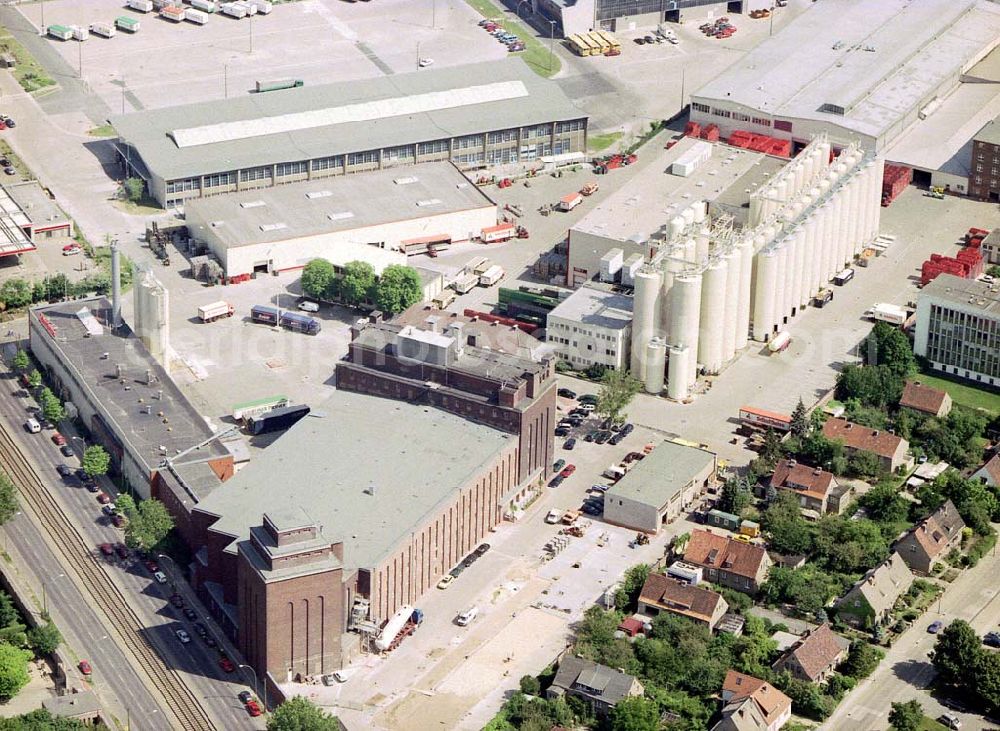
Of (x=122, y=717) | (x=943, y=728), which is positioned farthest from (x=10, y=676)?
(x=943, y=728)

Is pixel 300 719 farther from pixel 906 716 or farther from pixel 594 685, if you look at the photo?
pixel 906 716

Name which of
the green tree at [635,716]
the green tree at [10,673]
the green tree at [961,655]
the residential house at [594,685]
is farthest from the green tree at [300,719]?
the green tree at [961,655]

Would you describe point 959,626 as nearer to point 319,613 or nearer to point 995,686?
point 995,686

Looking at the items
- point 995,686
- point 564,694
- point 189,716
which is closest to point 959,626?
point 995,686

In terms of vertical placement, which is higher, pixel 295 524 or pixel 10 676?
pixel 295 524

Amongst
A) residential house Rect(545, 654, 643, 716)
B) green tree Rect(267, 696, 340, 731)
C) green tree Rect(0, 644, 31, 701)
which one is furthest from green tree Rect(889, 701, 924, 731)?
green tree Rect(0, 644, 31, 701)

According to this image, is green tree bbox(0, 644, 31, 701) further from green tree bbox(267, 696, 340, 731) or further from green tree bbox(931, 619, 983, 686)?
green tree bbox(931, 619, 983, 686)
